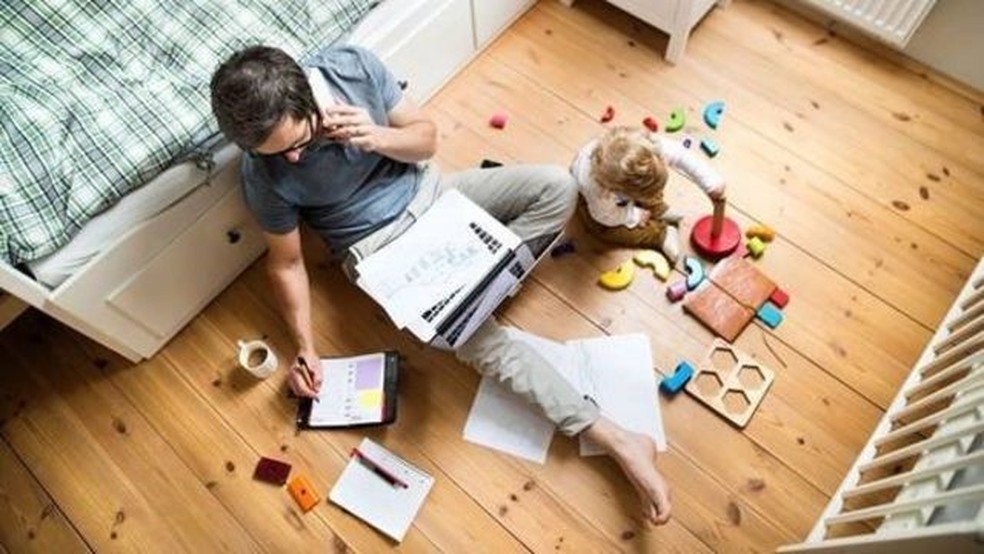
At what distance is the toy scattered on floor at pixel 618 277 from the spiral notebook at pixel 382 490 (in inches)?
22.7

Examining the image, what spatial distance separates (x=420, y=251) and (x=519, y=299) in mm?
320

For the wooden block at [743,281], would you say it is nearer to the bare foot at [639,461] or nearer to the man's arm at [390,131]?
the bare foot at [639,461]

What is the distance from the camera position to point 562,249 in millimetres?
1588

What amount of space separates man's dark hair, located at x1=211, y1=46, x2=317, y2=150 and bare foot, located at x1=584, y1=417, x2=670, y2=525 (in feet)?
2.63

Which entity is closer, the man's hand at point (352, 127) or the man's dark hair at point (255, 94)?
the man's dark hair at point (255, 94)

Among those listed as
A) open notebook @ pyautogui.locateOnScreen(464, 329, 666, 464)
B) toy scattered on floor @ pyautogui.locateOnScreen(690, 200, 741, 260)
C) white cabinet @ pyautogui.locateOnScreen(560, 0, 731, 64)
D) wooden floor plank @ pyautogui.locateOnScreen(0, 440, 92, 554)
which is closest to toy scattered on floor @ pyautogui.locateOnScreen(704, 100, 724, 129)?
white cabinet @ pyautogui.locateOnScreen(560, 0, 731, 64)

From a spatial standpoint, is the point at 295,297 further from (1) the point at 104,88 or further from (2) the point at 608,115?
(2) the point at 608,115

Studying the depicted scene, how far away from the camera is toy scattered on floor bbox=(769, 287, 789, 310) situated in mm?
1490

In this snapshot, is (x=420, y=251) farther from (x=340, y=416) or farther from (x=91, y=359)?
(x=91, y=359)

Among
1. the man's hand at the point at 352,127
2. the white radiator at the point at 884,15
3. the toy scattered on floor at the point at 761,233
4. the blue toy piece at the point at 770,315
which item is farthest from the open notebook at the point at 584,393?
the white radiator at the point at 884,15

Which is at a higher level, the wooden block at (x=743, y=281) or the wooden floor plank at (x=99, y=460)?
the wooden block at (x=743, y=281)

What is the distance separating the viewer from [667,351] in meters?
1.47

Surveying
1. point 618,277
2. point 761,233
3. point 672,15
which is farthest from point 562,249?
point 672,15

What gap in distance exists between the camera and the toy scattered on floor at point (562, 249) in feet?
5.21
